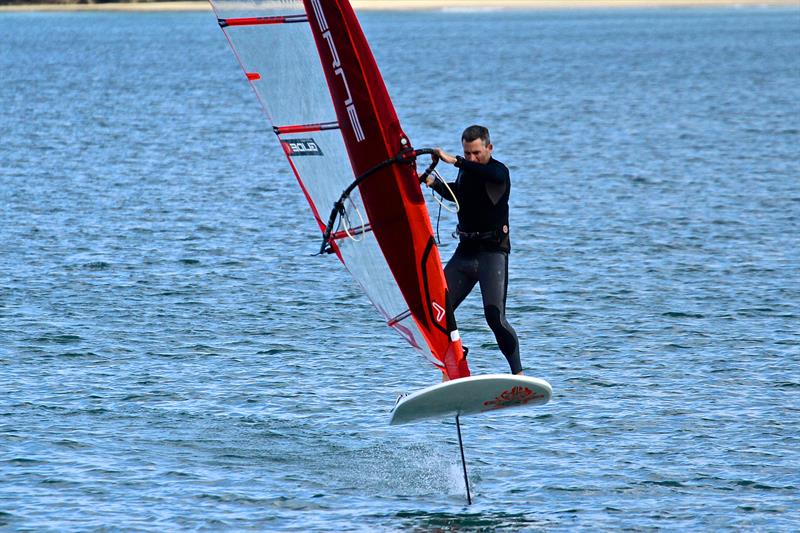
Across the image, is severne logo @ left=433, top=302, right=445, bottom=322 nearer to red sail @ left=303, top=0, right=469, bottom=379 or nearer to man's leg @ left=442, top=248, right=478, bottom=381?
red sail @ left=303, top=0, right=469, bottom=379

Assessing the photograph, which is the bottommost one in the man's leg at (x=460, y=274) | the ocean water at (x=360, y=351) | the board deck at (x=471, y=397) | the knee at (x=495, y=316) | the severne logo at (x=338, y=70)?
the ocean water at (x=360, y=351)

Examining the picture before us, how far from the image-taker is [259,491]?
46.5 ft

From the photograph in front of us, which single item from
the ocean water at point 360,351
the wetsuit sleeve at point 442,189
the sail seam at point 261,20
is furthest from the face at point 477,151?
the ocean water at point 360,351

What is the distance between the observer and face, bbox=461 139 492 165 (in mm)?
12438

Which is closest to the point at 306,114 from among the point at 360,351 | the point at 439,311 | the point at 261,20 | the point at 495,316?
the point at 261,20

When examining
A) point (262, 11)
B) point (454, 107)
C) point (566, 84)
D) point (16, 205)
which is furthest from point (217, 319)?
point (566, 84)

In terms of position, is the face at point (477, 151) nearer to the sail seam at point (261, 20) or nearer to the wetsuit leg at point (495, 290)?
the wetsuit leg at point (495, 290)

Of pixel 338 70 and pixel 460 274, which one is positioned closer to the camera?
pixel 338 70

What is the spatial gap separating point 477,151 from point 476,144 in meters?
0.11

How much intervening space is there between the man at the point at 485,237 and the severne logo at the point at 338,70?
90 cm

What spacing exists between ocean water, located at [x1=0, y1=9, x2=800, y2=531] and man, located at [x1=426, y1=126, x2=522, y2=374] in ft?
7.11

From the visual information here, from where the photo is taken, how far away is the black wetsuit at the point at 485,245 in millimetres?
12805

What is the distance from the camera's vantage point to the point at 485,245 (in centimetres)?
1314

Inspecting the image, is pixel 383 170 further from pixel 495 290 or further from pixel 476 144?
pixel 495 290
